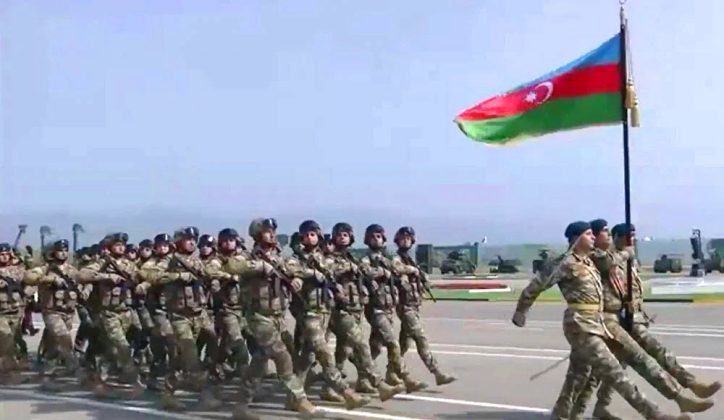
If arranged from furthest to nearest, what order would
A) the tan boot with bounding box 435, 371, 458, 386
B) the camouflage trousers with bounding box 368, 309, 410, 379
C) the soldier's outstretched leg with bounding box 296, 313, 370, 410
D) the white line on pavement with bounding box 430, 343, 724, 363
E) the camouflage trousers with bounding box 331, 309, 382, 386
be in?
1. the white line on pavement with bounding box 430, 343, 724, 363
2. the tan boot with bounding box 435, 371, 458, 386
3. the camouflage trousers with bounding box 368, 309, 410, 379
4. the camouflage trousers with bounding box 331, 309, 382, 386
5. the soldier's outstretched leg with bounding box 296, 313, 370, 410

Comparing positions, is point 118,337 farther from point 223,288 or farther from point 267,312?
point 267,312

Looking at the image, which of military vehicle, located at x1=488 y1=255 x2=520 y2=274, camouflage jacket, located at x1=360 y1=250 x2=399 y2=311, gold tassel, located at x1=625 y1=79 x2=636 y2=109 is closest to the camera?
camouflage jacket, located at x1=360 y1=250 x2=399 y2=311

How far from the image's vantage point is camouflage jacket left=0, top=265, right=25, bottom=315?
1371cm

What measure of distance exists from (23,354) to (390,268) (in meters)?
5.81

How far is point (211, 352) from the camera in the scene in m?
12.0

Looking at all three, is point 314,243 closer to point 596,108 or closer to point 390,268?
point 390,268

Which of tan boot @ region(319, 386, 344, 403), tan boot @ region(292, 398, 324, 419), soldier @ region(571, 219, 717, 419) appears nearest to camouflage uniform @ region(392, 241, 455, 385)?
tan boot @ region(319, 386, 344, 403)

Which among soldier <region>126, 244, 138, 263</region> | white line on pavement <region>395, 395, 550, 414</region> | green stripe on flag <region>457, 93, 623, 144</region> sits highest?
green stripe on flag <region>457, 93, 623, 144</region>

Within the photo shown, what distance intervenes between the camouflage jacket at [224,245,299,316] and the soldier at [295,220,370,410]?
0.24 meters

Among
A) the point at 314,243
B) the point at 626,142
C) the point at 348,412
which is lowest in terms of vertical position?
the point at 348,412

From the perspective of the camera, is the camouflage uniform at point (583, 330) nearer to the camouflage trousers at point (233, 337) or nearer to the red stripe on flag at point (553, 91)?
the camouflage trousers at point (233, 337)

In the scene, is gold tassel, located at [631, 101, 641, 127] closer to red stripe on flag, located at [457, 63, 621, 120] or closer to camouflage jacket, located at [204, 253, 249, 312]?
red stripe on flag, located at [457, 63, 621, 120]

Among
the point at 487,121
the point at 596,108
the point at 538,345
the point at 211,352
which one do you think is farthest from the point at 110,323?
the point at 538,345

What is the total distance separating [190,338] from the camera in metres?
11.5
